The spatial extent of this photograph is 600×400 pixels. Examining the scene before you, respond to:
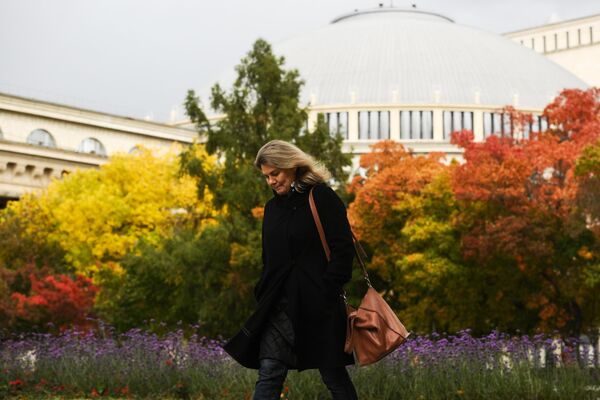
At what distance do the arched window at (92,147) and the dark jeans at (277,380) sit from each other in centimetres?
7232

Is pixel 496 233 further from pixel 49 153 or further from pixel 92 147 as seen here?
pixel 92 147

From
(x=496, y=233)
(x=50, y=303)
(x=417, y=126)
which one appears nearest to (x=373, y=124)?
(x=417, y=126)

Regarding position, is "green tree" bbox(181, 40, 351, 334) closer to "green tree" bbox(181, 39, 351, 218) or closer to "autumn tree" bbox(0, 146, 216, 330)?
"green tree" bbox(181, 39, 351, 218)

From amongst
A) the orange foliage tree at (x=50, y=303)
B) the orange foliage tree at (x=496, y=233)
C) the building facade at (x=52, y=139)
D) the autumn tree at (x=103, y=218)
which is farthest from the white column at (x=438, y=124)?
the orange foliage tree at (x=50, y=303)

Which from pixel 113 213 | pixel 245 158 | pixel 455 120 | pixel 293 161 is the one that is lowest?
pixel 293 161

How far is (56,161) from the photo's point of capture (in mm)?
73938

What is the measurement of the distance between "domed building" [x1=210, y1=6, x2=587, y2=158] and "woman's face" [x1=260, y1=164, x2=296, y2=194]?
69.4 metres

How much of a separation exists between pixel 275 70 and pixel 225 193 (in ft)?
14.7

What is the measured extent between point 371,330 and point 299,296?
635 mm

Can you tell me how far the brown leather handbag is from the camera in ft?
25.3

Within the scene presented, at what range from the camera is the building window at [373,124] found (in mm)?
85938

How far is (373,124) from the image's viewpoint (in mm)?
86250

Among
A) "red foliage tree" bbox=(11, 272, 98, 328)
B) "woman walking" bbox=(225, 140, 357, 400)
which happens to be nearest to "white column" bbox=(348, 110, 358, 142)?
"red foliage tree" bbox=(11, 272, 98, 328)

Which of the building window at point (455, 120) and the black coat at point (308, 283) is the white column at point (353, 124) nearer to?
the building window at point (455, 120)
